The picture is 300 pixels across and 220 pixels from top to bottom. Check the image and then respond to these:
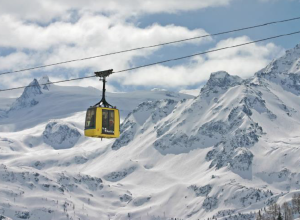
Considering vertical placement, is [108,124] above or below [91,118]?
below

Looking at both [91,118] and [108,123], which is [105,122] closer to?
[108,123]

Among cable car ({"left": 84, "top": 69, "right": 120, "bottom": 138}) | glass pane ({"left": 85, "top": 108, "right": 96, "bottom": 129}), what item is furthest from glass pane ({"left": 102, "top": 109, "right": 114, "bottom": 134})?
glass pane ({"left": 85, "top": 108, "right": 96, "bottom": 129})

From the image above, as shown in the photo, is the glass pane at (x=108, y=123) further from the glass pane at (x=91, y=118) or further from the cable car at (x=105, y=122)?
the glass pane at (x=91, y=118)

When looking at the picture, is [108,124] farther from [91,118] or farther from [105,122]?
[91,118]

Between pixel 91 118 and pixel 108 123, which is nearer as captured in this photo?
pixel 108 123

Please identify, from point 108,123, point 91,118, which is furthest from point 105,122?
point 91,118

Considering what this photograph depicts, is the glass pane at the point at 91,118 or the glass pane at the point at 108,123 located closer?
the glass pane at the point at 108,123

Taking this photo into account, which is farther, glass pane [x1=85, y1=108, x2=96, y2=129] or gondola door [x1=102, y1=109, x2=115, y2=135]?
glass pane [x1=85, y1=108, x2=96, y2=129]

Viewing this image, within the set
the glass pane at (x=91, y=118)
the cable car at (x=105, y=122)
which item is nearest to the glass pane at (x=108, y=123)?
the cable car at (x=105, y=122)

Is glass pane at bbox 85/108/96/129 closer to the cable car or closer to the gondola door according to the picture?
the cable car

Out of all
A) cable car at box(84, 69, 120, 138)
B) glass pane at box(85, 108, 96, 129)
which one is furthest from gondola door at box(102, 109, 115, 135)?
glass pane at box(85, 108, 96, 129)

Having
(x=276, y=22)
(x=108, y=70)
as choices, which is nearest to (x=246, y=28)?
(x=276, y=22)

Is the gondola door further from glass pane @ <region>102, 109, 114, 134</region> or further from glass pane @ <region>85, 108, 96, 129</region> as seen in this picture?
glass pane @ <region>85, 108, 96, 129</region>

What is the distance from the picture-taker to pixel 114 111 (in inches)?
2336
